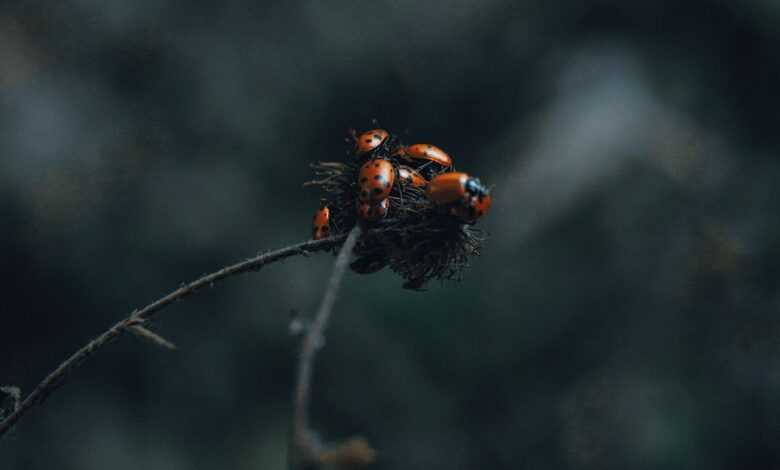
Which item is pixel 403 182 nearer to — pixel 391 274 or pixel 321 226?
pixel 321 226

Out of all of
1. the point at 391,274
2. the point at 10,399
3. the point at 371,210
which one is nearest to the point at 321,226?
the point at 371,210

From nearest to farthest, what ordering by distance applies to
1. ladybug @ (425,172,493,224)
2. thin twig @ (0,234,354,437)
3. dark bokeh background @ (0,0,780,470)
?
thin twig @ (0,234,354,437), ladybug @ (425,172,493,224), dark bokeh background @ (0,0,780,470)

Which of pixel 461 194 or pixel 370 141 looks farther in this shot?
pixel 370 141

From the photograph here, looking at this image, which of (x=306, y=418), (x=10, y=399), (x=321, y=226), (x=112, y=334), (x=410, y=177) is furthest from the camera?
(x=410, y=177)

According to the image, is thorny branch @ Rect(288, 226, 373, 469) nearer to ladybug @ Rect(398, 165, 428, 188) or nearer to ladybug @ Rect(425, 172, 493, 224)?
ladybug @ Rect(425, 172, 493, 224)

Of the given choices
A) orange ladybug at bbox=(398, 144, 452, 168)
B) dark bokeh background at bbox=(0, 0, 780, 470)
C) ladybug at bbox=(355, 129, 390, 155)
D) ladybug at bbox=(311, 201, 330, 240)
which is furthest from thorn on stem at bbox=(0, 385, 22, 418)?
dark bokeh background at bbox=(0, 0, 780, 470)

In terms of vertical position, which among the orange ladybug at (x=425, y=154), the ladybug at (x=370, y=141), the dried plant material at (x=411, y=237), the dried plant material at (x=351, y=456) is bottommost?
the dried plant material at (x=351, y=456)

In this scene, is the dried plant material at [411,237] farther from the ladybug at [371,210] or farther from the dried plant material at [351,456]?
the dried plant material at [351,456]

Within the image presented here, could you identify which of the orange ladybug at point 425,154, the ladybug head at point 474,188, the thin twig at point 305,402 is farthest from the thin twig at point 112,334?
the orange ladybug at point 425,154
